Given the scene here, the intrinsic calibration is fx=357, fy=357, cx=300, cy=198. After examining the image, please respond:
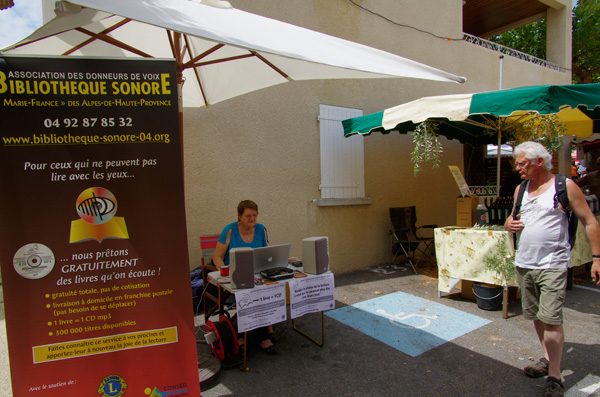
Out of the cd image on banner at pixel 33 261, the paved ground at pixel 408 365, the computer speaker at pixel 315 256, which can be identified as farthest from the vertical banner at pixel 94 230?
the computer speaker at pixel 315 256

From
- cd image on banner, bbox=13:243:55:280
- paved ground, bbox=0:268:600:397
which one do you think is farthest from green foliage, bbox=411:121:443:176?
cd image on banner, bbox=13:243:55:280

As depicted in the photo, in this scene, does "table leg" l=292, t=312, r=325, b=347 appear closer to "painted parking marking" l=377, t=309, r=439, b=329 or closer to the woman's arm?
"painted parking marking" l=377, t=309, r=439, b=329

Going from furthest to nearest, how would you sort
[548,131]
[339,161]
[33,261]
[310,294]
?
[339,161] → [548,131] → [310,294] → [33,261]

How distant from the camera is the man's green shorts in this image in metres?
2.51

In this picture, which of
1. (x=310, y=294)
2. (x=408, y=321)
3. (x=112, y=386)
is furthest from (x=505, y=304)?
(x=112, y=386)

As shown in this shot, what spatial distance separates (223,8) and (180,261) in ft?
5.87

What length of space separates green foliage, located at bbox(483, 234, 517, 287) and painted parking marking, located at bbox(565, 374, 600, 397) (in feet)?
4.05

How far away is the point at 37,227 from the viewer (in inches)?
72.2

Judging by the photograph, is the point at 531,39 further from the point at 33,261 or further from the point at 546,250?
the point at 33,261

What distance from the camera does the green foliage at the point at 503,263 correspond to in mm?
3928

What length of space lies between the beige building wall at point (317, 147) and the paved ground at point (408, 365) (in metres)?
1.93

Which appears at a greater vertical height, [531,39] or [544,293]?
[531,39]

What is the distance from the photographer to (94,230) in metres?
1.91

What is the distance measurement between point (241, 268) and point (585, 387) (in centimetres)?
276
